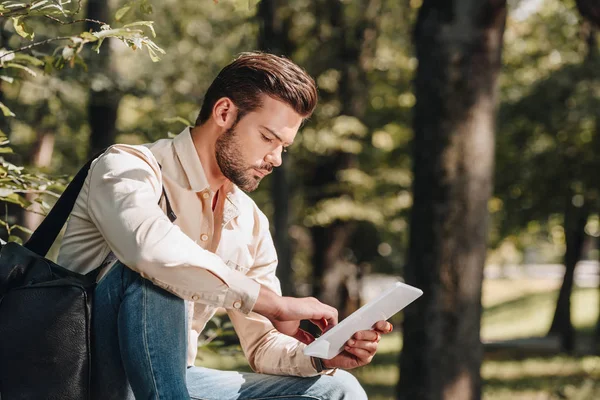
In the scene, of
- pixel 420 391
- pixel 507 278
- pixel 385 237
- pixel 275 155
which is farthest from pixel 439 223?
pixel 507 278

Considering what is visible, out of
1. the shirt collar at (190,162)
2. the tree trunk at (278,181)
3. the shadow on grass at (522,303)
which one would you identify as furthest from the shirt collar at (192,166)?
the shadow on grass at (522,303)

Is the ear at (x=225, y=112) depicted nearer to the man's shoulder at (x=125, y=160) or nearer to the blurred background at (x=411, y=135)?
the man's shoulder at (x=125, y=160)

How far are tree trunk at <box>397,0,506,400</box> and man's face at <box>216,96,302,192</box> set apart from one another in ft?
10.7

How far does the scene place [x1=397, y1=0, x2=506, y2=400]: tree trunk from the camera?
6070mm

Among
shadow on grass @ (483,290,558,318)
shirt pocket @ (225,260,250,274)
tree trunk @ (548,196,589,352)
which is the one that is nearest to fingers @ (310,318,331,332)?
shirt pocket @ (225,260,250,274)

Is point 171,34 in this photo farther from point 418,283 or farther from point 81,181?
point 81,181

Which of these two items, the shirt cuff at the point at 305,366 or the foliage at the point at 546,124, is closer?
the shirt cuff at the point at 305,366

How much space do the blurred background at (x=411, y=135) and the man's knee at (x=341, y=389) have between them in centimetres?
120

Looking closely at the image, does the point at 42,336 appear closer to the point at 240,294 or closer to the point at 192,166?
the point at 240,294

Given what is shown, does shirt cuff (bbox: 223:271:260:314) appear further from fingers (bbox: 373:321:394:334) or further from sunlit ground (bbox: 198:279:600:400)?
sunlit ground (bbox: 198:279:600:400)

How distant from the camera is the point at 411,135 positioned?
44.0 feet

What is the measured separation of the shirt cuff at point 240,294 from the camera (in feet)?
8.18

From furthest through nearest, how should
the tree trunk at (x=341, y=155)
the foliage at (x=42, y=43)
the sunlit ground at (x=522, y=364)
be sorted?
1. the tree trunk at (x=341, y=155)
2. the sunlit ground at (x=522, y=364)
3. the foliage at (x=42, y=43)

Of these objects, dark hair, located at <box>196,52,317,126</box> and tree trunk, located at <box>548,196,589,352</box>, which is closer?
dark hair, located at <box>196,52,317,126</box>
